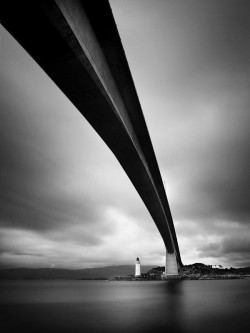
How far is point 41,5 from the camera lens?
533 centimetres

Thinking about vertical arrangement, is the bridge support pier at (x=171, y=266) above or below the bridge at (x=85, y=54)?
below

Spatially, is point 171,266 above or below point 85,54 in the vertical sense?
below

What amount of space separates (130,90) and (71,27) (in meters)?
4.13

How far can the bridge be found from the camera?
5.77m

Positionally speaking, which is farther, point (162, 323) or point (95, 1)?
point (162, 323)

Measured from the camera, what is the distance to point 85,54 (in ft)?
21.9

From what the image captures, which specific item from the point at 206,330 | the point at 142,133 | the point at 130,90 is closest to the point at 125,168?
the point at 142,133

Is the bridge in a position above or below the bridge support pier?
above

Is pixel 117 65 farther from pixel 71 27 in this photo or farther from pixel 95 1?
pixel 71 27

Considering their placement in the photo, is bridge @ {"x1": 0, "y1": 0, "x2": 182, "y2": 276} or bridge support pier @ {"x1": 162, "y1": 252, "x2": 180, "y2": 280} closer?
bridge @ {"x1": 0, "y1": 0, "x2": 182, "y2": 276}

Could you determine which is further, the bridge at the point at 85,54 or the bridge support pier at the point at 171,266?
the bridge support pier at the point at 171,266

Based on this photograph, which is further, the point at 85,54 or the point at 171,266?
the point at 171,266

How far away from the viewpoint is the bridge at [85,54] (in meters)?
5.77

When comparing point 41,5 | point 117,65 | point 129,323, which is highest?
point 117,65
